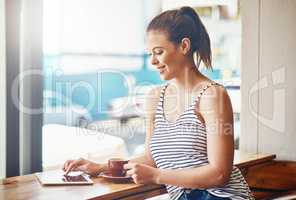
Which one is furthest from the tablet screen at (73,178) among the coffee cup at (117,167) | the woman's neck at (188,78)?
the woman's neck at (188,78)

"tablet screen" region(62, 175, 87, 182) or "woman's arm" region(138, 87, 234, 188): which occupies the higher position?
"woman's arm" region(138, 87, 234, 188)

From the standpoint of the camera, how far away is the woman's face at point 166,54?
6.05ft

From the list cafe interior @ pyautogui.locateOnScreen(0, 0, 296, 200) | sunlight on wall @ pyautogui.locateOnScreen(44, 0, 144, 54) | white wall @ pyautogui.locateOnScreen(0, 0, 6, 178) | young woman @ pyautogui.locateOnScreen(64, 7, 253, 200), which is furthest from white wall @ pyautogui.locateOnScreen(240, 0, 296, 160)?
white wall @ pyautogui.locateOnScreen(0, 0, 6, 178)

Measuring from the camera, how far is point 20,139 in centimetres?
209

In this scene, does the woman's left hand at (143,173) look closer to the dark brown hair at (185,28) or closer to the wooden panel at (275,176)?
the dark brown hair at (185,28)

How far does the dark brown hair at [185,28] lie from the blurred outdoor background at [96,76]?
30 cm

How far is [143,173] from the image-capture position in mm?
1760

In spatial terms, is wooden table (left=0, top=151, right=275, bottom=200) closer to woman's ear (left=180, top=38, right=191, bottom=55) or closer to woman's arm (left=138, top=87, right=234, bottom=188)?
woman's arm (left=138, top=87, right=234, bottom=188)

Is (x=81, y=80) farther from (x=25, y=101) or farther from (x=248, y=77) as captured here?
(x=248, y=77)

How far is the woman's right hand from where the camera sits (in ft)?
6.54

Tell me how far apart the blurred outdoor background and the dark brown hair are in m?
0.30

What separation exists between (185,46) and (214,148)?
1.35 ft

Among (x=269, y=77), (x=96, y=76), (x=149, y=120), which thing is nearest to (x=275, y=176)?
(x=269, y=77)

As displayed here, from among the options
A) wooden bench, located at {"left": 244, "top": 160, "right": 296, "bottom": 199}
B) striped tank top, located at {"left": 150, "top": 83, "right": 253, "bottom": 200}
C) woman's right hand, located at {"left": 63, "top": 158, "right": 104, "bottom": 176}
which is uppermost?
striped tank top, located at {"left": 150, "top": 83, "right": 253, "bottom": 200}
